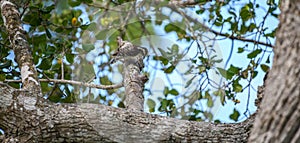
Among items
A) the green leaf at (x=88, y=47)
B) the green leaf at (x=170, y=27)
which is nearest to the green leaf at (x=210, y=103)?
the green leaf at (x=170, y=27)

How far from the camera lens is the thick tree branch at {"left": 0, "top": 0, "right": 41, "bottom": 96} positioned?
1.54 meters

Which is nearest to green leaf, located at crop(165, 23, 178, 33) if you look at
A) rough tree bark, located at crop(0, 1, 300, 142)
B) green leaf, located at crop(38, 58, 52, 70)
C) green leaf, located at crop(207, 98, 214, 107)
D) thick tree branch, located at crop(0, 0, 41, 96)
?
green leaf, located at crop(207, 98, 214, 107)

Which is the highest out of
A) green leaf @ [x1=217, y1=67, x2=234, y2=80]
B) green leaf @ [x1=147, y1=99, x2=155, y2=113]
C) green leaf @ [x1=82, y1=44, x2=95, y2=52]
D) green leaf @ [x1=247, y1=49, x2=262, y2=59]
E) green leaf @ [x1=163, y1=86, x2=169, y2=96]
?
green leaf @ [x1=247, y1=49, x2=262, y2=59]

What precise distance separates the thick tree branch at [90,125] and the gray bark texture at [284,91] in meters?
0.49

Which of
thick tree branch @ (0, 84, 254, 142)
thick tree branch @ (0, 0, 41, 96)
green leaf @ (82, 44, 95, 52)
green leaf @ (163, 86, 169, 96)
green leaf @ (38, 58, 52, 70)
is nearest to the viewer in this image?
thick tree branch @ (0, 84, 254, 142)

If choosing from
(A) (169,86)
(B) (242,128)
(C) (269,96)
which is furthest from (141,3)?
(C) (269,96)

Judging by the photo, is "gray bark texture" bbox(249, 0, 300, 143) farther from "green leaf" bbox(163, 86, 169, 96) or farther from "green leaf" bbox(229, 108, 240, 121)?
"green leaf" bbox(229, 108, 240, 121)

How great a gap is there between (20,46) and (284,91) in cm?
97

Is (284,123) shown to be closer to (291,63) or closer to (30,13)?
(291,63)

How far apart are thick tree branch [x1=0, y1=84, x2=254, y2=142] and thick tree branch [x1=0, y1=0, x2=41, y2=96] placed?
0.32ft

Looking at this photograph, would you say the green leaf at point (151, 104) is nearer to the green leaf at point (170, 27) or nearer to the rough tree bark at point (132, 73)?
the rough tree bark at point (132, 73)

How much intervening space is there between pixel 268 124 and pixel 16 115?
0.68 m

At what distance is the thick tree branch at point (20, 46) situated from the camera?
1540mm

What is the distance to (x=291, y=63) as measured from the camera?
913mm
